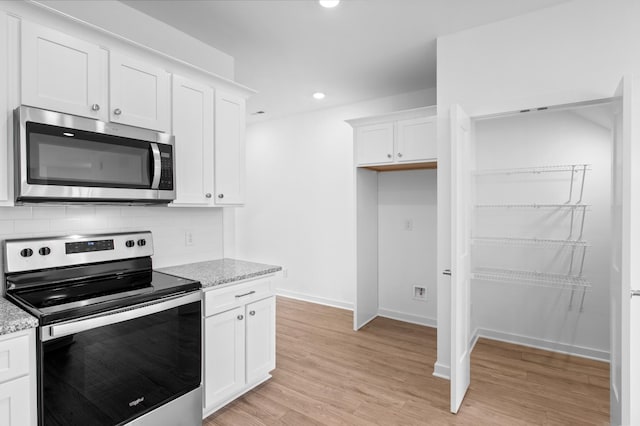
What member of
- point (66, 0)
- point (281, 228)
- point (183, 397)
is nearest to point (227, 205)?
point (183, 397)

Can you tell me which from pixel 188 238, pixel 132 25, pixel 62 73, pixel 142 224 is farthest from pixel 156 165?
pixel 132 25

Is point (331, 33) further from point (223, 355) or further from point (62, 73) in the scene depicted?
point (223, 355)

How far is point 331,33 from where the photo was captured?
9.12 ft

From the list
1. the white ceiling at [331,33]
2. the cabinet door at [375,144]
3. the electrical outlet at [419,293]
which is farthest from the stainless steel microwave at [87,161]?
the electrical outlet at [419,293]

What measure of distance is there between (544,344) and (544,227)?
1.12 m

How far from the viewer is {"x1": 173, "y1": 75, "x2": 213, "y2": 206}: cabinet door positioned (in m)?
2.41

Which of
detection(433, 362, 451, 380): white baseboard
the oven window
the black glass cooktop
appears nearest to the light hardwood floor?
detection(433, 362, 451, 380): white baseboard

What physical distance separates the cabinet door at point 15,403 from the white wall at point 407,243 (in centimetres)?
355

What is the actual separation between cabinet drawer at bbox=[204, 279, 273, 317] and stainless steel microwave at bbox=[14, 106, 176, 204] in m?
0.70

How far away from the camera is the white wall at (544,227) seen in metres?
3.07

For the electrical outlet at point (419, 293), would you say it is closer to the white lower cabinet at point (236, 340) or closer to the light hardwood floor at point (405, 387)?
the light hardwood floor at point (405, 387)

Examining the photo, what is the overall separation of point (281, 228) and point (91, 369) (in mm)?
3705

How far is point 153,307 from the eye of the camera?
1.88 m

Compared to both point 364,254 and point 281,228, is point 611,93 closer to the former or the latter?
point 364,254
